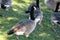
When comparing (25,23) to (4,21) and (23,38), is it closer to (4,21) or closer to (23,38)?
(23,38)

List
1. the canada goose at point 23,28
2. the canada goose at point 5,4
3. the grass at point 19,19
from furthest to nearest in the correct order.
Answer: the canada goose at point 5,4 < the grass at point 19,19 < the canada goose at point 23,28

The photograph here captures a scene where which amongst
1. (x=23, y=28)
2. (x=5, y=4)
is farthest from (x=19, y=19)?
(x=23, y=28)

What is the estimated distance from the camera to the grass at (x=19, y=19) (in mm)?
8305

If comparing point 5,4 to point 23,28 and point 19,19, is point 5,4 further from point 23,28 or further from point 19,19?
point 23,28

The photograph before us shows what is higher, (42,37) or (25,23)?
(25,23)

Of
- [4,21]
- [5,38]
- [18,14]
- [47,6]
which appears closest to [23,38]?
[5,38]

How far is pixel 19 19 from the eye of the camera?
376 inches

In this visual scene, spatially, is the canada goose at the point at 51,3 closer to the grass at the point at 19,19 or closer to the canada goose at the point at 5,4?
the grass at the point at 19,19

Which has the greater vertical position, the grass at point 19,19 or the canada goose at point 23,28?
the canada goose at point 23,28

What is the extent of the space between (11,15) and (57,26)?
2.08 m

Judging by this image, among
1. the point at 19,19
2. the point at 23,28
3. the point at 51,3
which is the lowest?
the point at 19,19

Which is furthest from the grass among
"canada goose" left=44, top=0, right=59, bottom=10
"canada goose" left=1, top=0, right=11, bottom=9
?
"canada goose" left=1, top=0, right=11, bottom=9

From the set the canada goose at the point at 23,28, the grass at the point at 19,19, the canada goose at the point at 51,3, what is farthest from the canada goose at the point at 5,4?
the canada goose at the point at 51,3

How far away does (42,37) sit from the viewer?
27.2 feet
